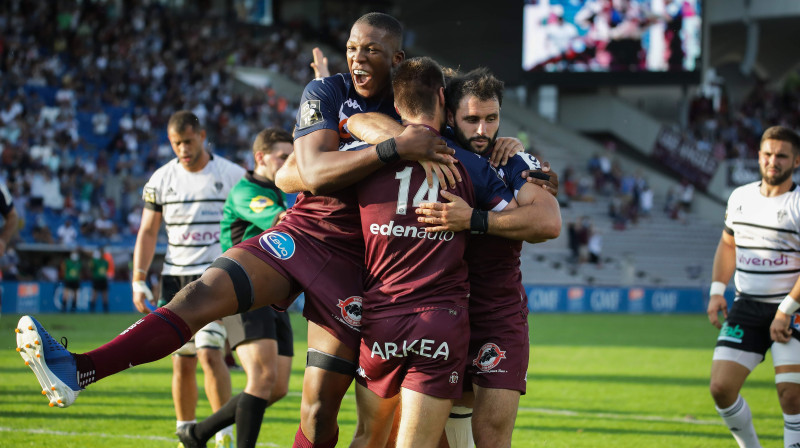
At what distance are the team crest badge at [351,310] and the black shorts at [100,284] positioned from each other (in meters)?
18.9

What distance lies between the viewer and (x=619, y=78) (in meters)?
34.8

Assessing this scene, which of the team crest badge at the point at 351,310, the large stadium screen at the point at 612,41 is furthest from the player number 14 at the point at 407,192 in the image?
the large stadium screen at the point at 612,41

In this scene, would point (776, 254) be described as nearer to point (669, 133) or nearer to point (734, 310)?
point (734, 310)

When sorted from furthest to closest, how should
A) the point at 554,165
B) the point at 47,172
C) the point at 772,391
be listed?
the point at 554,165 < the point at 47,172 < the point at 772,391

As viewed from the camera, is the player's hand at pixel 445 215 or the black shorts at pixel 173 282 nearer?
the player's hand at pixel 445 215

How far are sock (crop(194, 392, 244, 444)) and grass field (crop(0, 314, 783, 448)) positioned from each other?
32.6 inches

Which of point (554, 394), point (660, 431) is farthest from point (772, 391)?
point (660, 431)

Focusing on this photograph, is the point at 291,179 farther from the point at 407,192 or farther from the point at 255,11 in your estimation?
the point at 255,11

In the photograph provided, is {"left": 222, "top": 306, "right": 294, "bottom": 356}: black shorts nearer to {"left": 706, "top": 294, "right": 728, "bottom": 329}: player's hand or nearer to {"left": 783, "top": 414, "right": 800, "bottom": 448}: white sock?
{"left": 706, "top": 294, "right": 728, "bottom": 329}: player's hand

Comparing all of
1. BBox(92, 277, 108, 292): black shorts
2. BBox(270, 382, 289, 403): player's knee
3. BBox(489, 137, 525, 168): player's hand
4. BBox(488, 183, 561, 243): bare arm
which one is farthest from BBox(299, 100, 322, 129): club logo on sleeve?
BBox(92, 277, 108, 292): black shorts

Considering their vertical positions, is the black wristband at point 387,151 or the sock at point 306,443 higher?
the black wristband at point 387,151

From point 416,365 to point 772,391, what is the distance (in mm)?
9155

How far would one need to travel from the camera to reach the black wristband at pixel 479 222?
459 centimetres

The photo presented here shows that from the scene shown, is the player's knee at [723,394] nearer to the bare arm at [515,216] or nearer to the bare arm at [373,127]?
the bare arm at [515,216]
